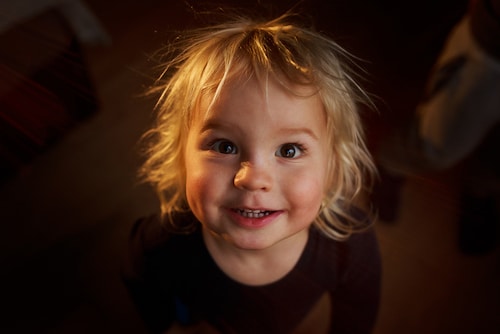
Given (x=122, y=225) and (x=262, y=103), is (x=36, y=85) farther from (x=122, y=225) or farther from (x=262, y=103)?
(x=262, y=103)

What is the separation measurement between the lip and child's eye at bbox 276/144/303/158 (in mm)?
46

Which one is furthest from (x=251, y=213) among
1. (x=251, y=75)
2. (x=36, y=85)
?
(x=36, y=85)

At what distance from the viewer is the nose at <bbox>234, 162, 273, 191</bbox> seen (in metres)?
0.38

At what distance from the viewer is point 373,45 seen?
636 mm

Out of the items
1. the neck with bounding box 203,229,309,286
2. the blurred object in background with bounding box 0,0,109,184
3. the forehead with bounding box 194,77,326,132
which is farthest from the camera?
the blurred object in background with bounding box 0,0,109,184

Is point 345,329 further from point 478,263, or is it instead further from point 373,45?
point 373,45

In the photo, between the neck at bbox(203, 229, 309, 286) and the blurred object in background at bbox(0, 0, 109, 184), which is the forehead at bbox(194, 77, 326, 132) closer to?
the neck at bbox(203, 229, 309, 286)

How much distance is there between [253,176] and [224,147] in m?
0.03

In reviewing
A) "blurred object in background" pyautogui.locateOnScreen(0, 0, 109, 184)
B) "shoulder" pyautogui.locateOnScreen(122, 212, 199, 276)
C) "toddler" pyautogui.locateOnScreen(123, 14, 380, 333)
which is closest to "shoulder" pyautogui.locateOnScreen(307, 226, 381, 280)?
"toddler" pyautogui.locateOnScreen(123, 14, 380, 333)

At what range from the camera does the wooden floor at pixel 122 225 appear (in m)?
0.56

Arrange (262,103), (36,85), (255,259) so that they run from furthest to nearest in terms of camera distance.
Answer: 1. (36,85)
2. (255,259)
3. (262,103)

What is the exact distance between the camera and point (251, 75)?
14.6 inches

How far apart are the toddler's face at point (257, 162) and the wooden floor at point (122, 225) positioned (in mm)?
124

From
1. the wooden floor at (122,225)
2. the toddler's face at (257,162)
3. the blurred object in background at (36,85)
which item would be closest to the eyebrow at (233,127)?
the toddler's face at (257,162)
